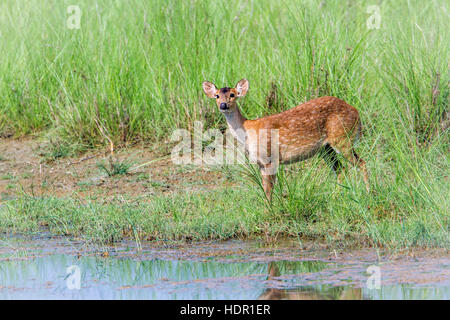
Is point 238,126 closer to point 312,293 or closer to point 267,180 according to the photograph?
point 267,180

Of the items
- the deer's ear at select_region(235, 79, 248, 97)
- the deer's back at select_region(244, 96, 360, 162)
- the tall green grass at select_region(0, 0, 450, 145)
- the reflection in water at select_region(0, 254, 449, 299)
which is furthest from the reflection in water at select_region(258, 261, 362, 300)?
the deer's ear at select_region(235, 79, 248, 97)

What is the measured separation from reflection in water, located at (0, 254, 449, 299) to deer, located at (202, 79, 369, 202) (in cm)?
236

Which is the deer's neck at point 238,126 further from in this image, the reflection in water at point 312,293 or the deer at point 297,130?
the reflection in water at point 312,293

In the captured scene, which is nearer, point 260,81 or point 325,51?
point 325,51

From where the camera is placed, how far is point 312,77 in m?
9.54

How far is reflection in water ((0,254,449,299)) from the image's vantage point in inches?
215

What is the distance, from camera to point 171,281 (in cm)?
588

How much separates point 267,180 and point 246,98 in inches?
96.4

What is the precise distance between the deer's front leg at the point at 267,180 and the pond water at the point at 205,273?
699 mm

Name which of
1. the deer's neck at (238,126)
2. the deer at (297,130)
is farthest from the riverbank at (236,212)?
the deer's neck at (238,126)

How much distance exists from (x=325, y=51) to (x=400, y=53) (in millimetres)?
885

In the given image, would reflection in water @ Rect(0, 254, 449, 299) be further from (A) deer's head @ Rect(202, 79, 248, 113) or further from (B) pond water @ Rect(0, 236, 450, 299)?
(A) deer's head @ Rect(202, 79, 248, 113)
